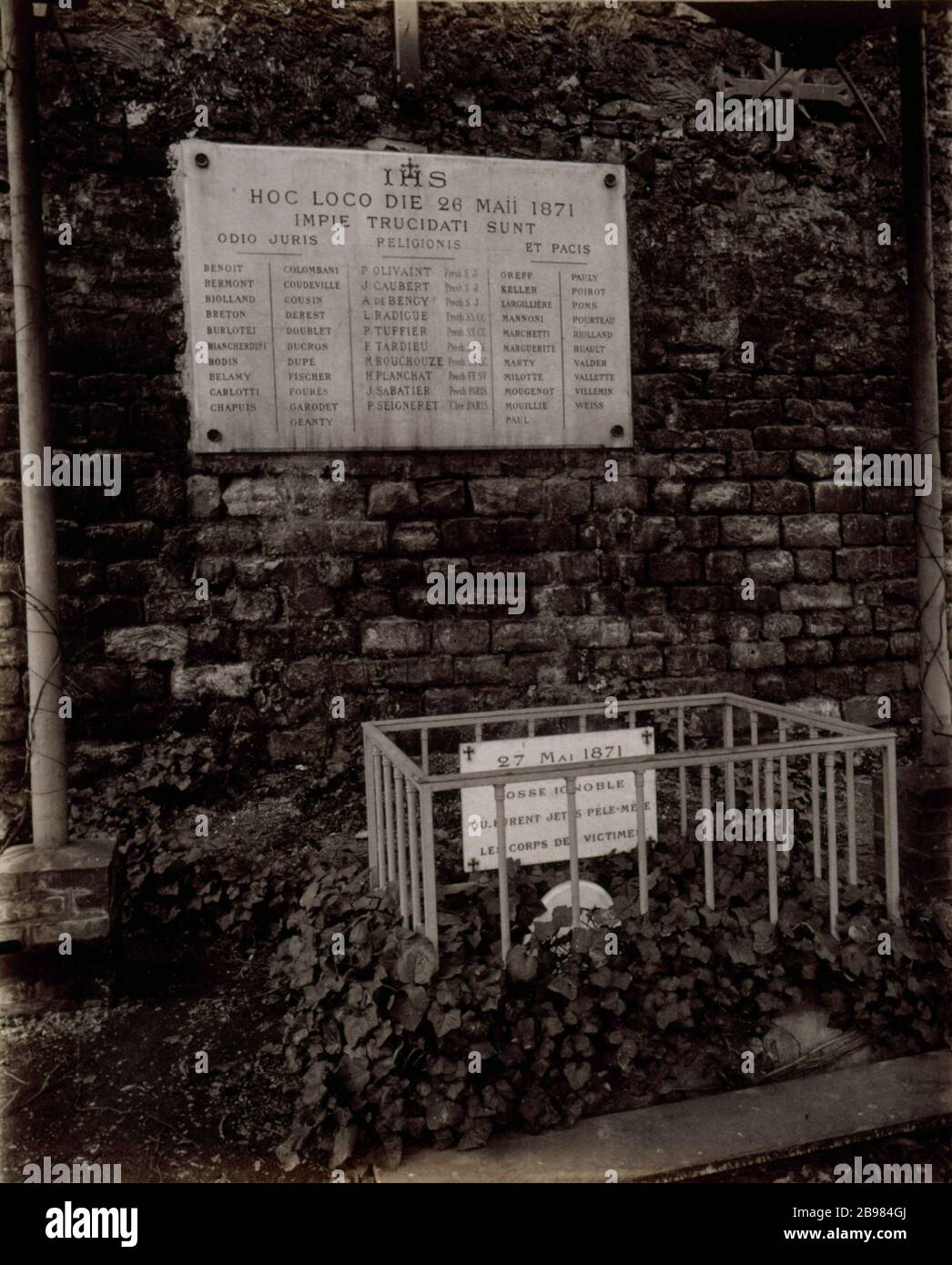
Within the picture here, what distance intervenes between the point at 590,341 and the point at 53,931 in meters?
3.39

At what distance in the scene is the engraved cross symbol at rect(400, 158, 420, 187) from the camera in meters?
4.11

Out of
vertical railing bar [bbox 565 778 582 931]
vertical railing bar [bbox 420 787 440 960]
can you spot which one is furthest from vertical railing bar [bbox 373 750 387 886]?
vertical railing bar [bbox 565 778 582 931]

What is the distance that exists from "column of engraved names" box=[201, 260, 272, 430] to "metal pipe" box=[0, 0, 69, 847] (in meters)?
0.77

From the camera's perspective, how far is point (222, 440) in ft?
13.1

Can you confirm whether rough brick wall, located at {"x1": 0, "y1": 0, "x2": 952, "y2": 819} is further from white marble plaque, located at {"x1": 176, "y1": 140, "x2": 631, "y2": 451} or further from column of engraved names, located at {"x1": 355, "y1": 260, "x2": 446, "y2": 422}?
column of engraved names, located at {"x1": 355, "y1": 260, "x2": 446, "y2": 422}

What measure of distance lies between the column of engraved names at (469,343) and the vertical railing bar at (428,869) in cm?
223

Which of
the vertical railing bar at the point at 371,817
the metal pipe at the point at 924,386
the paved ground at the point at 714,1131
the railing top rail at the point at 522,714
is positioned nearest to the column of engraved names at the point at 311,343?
the railing top rail at the point at 522,714

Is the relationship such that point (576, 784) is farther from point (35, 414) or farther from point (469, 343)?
point (35, 414)

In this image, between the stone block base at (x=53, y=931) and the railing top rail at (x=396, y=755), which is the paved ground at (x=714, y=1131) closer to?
the railing top rail at (x=396, y=755)
